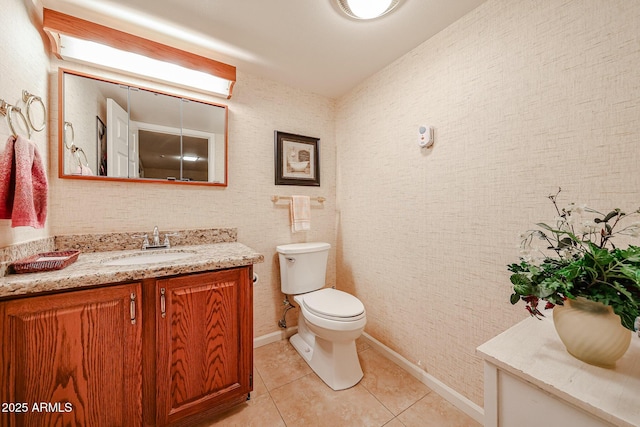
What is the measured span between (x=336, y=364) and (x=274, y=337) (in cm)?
68

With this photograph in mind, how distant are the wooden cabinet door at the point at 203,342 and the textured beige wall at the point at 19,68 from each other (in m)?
0.68

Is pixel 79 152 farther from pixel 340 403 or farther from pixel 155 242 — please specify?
pixel 340 403

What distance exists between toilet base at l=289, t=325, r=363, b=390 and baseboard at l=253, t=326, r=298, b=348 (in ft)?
1.43

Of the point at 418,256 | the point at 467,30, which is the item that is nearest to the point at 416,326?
the point at 418,256

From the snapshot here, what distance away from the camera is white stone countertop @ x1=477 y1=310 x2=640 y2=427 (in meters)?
0.49

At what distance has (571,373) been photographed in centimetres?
58

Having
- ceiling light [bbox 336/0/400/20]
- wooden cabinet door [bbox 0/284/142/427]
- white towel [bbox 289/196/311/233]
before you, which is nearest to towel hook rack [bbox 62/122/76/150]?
wooden cabinet door [bbox 0/284/142/427]

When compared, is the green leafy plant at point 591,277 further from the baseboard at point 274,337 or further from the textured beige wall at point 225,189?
the baseboard at point 274,337

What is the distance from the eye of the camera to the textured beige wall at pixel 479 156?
34.9 inches

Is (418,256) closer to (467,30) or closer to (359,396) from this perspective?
(359,396)

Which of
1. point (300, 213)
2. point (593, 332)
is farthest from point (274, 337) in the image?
point (593, 332)

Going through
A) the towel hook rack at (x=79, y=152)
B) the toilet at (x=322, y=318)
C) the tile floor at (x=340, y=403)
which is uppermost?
the towel hook rack at (x=79, y=152)

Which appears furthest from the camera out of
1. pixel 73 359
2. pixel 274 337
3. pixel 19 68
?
pixel 274 337

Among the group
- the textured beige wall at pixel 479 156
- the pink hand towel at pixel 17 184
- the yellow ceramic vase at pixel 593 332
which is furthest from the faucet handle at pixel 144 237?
the yellow ceramic vase at pixel 593 332
